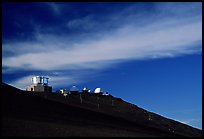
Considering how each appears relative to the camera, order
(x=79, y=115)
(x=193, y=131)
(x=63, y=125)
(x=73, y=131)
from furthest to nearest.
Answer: (x=193, y=131), (x=79, y=115), (x=63, y=125), (x=73, y=131)

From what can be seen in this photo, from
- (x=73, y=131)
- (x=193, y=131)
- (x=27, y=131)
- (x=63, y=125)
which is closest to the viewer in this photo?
(x=27, y=131)

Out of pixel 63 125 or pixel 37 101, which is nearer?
pixel 63 125

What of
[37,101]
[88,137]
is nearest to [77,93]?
[37,101]

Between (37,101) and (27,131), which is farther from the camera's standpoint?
(37,101)

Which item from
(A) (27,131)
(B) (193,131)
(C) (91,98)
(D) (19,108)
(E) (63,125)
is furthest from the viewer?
(C) (91,98)

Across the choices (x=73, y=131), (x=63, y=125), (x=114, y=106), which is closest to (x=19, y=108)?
(x=63, y=125)

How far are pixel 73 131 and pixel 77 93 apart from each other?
35877mm

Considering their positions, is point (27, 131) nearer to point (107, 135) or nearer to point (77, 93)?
point (107, 135)

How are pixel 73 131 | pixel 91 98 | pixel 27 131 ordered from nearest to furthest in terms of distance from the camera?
1. pixel 27 131
2. pixel 73 131
3. pixel 91 98

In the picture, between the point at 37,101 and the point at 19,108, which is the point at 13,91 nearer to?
the point at 37,101

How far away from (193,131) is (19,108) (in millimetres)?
27937

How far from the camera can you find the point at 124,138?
2738cm

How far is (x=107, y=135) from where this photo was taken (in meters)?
28.2

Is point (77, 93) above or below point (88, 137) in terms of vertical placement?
above
